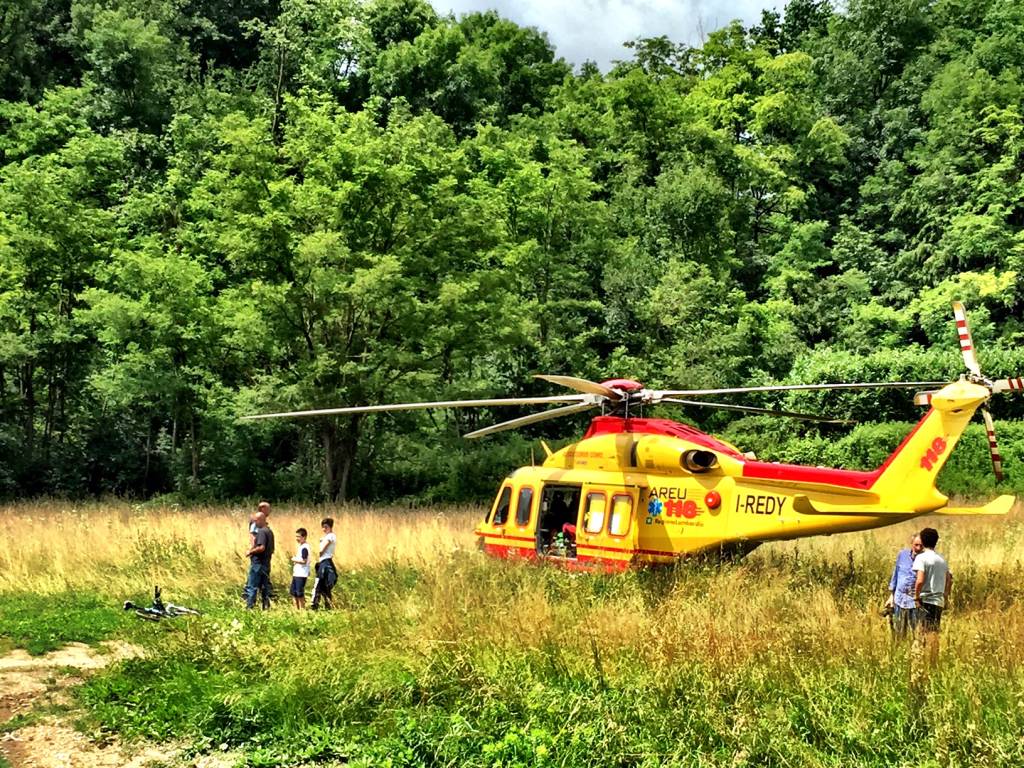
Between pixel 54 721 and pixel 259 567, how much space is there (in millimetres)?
4335

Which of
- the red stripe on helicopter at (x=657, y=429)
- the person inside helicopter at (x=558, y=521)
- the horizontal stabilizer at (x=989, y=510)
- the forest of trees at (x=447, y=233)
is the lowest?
the person inside helicopter at (x=558, y=521)

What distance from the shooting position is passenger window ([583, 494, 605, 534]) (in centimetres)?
1190

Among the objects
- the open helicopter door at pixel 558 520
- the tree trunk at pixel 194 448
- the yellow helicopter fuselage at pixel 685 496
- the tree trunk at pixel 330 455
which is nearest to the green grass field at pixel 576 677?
the yellow helicopter fuselage at pixel 685 496

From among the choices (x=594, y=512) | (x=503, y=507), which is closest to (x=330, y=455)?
(x=503, y=507)

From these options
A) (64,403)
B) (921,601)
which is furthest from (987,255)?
(64,403)

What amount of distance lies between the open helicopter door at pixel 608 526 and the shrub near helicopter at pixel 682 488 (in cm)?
1

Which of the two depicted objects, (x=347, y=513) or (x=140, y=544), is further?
(x=347, y=513)

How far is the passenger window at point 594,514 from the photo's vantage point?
1190 centimetres

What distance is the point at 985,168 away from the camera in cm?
3309

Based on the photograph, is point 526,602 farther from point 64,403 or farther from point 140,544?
point 64,403

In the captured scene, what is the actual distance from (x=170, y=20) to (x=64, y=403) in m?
27.6

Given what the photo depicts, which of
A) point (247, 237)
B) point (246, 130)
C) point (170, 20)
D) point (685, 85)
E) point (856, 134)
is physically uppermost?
point (170, 20)

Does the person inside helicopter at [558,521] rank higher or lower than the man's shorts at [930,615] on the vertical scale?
higher

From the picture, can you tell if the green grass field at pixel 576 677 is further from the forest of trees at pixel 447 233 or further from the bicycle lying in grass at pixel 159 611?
the forest of trees at pixel 447 233
